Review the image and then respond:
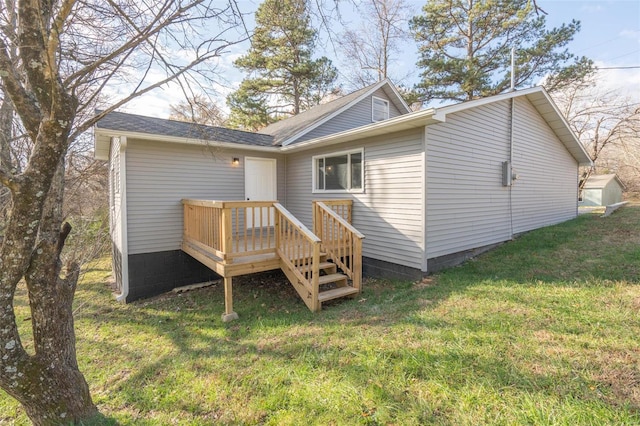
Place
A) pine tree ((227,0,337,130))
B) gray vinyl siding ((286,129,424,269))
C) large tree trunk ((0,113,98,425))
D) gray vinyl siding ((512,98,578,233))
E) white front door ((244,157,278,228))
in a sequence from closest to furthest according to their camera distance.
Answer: large tree trunk ((0,113,98,425)) → gray vinyl siding ((286,129,424,269)) → gray vinyl siding ((512,98,578,233)) → white front door ((244,157,278,228)) → pine tree ((227,0,337,130))

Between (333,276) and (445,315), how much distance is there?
1969mm

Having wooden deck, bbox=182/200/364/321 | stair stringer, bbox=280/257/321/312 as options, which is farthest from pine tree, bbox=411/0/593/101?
stair stringer, bbox=280/257/321/312

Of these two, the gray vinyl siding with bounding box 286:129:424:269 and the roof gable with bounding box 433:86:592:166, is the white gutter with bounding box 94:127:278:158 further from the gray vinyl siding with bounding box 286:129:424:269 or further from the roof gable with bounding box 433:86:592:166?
the roof gable with bounding box 433:86:592:166

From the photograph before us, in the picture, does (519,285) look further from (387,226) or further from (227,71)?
(227,71)

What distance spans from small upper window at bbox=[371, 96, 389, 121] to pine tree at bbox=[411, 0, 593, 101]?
6.11 m

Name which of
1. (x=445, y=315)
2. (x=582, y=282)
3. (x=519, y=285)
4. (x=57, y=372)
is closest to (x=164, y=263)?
(x=57, y=372)

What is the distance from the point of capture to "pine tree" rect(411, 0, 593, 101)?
44.8 ft

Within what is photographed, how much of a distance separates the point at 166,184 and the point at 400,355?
6000mm

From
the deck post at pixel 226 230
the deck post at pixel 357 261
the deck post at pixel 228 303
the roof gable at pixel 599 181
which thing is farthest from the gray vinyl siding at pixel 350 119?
the roof gable at pixel 599 181

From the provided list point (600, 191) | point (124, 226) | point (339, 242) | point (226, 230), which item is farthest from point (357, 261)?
point (600, 191)

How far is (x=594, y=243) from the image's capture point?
21.6ft

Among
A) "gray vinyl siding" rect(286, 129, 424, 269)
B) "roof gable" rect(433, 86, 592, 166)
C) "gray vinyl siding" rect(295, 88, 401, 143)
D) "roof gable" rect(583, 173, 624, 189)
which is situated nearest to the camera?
"gray vinyl siding" rect(286, 129, 424, 269)

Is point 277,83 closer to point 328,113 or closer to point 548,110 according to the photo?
point 328,113

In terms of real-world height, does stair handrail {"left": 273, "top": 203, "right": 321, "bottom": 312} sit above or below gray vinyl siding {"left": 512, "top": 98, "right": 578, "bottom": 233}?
below
